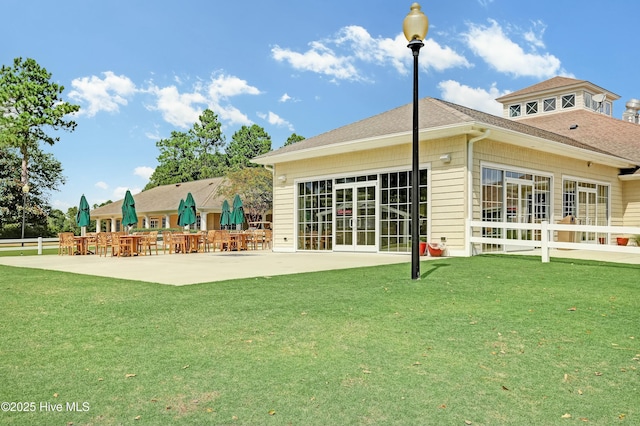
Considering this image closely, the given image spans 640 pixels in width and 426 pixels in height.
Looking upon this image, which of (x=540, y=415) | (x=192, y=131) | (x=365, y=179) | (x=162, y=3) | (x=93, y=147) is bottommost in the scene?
(x=540, y=415)

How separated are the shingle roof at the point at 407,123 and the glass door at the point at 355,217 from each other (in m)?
1.54

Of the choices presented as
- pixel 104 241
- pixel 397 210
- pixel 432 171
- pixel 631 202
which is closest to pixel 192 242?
pixel 104 241

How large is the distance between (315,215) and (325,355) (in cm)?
1202

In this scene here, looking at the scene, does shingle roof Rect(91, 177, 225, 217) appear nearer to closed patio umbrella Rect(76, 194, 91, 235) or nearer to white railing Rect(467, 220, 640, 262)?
closed patio umbrella Rect(76, 194, 91, 235)

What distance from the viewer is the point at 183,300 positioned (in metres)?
5.75

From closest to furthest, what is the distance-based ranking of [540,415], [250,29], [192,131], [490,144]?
[540,415]
[490,144]
[250,29]
[192,131]

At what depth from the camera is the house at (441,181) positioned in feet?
39.3

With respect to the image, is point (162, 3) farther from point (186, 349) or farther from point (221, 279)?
point (186, 349)

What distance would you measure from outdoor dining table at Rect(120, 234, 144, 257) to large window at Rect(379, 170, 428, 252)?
757 cm

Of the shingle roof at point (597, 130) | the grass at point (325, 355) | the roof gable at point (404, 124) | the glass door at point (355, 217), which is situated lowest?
the grass at point (325, 355)

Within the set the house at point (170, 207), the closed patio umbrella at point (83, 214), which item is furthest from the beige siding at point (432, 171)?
the house at point (170, 207)

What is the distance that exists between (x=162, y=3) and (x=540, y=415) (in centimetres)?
1829

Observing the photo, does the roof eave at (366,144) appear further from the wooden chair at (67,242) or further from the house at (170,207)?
the house at (170,207)

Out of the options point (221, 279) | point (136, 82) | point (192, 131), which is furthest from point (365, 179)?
point (192, 131)
